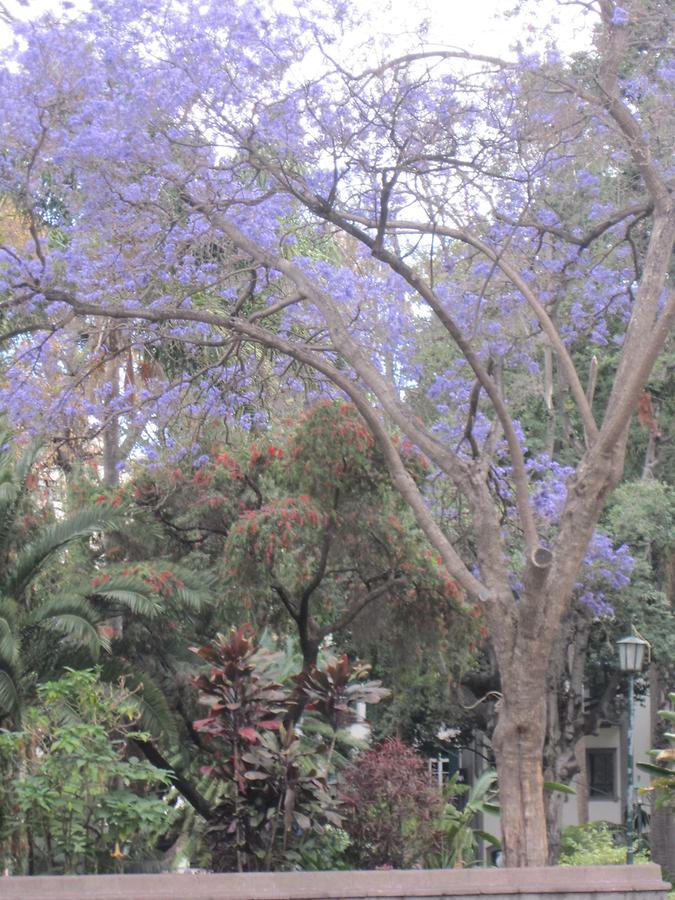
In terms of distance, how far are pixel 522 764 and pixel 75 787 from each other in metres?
3.50

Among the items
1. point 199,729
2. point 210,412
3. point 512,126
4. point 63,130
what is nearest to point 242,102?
point 63,130

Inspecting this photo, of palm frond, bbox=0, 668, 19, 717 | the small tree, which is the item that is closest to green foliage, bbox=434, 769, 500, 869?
the small tree

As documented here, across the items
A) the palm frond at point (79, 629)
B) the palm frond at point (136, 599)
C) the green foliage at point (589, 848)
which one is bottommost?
the green foliage at point (589, 848)

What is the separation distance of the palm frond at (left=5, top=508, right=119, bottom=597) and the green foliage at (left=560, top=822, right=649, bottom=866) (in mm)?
8065

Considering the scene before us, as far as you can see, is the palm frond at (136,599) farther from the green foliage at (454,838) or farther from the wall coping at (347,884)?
the wall coping at (347,884)

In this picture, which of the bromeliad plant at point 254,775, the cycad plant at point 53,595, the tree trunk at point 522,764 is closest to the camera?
the tree trunk at point 522,764

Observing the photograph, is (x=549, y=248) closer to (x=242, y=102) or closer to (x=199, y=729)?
(x=242, y=102)

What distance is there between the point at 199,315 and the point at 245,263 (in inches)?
82.3

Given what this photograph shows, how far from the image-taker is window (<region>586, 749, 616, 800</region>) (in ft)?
119

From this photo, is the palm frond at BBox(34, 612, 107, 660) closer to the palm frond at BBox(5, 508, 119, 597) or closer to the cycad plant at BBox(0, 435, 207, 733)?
the cycad plant at BBox(0, 435, 207, 733)

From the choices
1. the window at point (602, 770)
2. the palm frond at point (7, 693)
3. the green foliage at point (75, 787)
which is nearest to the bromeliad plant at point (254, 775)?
the green foliage at point (75, 787)

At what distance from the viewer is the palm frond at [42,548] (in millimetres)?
12914

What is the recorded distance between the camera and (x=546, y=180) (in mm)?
12609

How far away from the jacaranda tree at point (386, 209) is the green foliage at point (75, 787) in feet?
9.78
